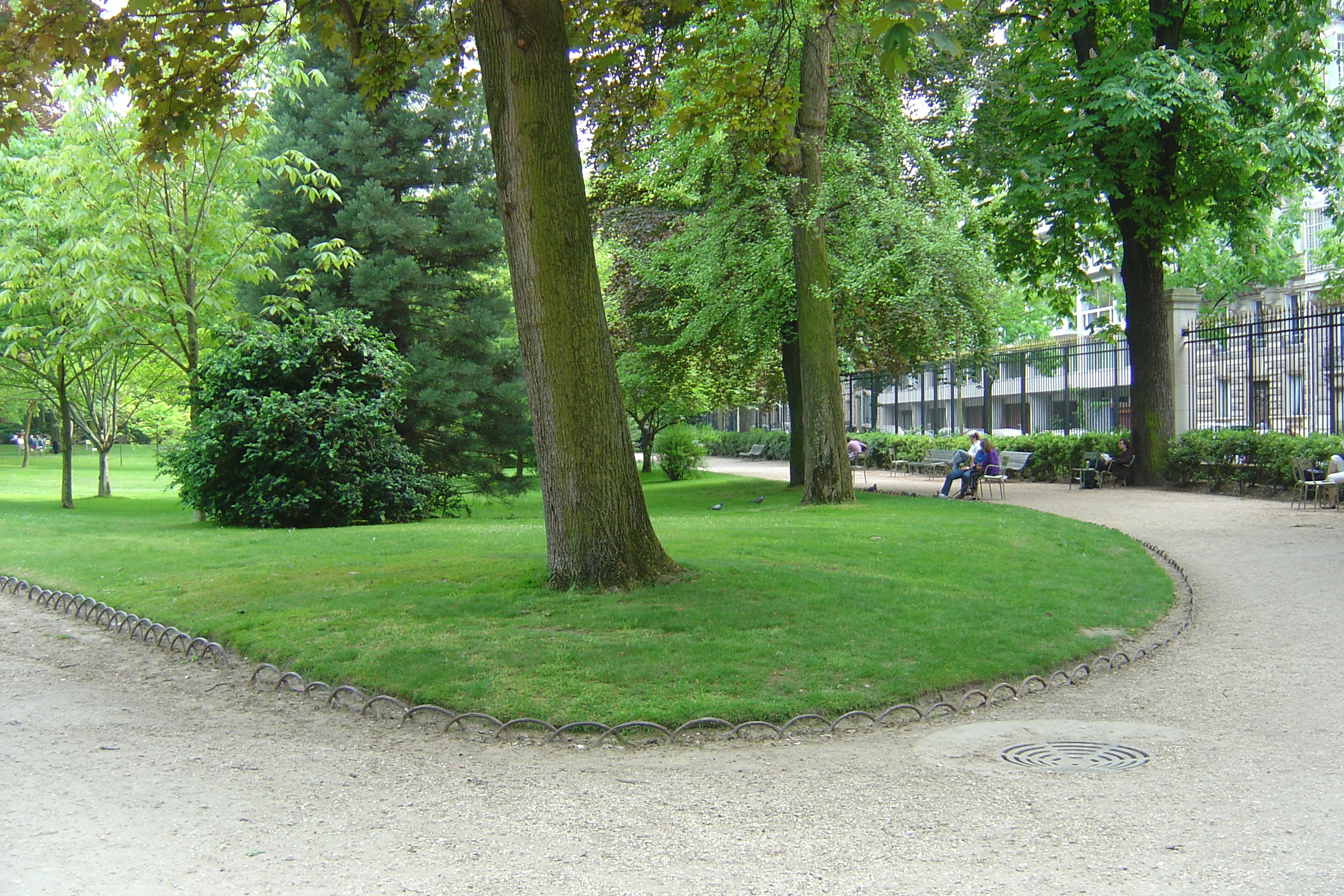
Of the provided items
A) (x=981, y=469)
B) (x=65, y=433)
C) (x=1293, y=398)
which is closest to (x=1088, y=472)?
(x=981, y=469)

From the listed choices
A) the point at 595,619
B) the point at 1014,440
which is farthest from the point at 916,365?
the point at 595,619

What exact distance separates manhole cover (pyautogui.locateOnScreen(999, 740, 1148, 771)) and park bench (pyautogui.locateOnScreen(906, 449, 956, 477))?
22.0m

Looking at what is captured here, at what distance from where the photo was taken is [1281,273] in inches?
1544

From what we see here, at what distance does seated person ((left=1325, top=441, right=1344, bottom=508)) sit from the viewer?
16.3 m

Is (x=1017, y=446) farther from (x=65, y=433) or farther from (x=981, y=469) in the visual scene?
(x=65, y=433)

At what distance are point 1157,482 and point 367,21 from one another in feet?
57.9

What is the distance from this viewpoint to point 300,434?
15.7 metres

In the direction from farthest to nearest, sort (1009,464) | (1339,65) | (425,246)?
(1339,65)
(1009,464)
(425,246)

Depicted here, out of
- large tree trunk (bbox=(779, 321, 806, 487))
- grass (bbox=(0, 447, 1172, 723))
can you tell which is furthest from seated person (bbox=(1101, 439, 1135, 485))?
grass (bbox=(0, 447, 1172, 723))

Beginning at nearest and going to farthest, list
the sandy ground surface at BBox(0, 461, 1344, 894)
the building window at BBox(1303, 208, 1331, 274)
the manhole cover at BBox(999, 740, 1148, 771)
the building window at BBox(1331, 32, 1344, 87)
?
the sandy ground surface at BBox(0, 461, 1344, 894) → the manhole cover at BBox(999, 740, 1148, 771) → the building window at BBox(1331, 32, 1344, 87) → the building window at BBox(1303, 208, 1331, 274)

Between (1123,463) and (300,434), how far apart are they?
1651cm

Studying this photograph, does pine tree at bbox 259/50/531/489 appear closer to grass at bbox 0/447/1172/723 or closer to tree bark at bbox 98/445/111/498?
grass at bbox 0/447/1172/723

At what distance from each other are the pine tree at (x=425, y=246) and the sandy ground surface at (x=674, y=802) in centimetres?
1421

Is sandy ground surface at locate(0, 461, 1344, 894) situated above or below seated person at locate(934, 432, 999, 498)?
below
